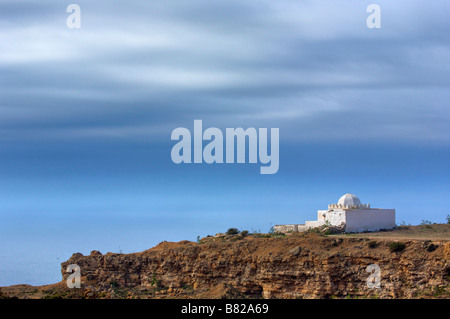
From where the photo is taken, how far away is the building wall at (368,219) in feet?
137

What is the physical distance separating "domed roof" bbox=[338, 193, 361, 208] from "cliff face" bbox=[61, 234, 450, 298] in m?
7.07

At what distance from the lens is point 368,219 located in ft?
139

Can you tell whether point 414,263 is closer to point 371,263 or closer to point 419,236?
point 371,263

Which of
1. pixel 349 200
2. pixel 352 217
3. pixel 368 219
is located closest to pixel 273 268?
pixel 352 217

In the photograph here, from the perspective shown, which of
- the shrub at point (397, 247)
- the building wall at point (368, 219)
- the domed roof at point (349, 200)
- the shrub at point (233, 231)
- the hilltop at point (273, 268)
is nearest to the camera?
the hilltop at point (273, 268)

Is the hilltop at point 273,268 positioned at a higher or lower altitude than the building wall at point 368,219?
lower

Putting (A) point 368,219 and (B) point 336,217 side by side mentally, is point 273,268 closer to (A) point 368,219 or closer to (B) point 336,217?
(B) point 336,217

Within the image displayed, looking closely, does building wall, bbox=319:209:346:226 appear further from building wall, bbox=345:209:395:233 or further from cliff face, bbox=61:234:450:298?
cliff face, bbox=61:234:450:298

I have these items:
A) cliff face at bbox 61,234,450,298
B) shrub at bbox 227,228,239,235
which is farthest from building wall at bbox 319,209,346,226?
shrub at bbox 227,228,239,235

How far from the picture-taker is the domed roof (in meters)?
45.0

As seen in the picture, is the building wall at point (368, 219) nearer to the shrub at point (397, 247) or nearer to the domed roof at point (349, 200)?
the domed roof at point (349, 200)

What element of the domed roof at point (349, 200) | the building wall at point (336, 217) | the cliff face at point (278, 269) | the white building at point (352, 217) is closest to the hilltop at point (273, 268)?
the cliff face at point (278, 269)
